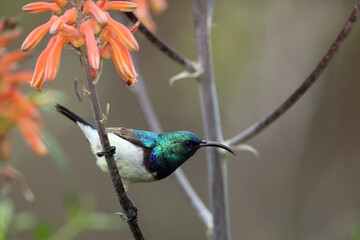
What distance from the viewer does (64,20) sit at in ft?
5.55

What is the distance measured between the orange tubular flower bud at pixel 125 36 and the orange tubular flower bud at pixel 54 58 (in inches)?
5.8

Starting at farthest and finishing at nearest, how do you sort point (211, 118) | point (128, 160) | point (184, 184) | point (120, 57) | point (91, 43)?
1. point (184, 184)
2. point (211, 118)
3. point (128, 160)
4. point (120, 57)
5. point (91, 43)

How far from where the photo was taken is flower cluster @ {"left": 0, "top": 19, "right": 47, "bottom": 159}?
2.71 meters

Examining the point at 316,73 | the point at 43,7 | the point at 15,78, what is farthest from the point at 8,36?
the point at 316,73

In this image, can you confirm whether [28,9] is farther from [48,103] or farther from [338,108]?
[338,108]

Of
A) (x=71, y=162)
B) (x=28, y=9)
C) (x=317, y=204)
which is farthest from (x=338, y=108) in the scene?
(x=28, y=9)

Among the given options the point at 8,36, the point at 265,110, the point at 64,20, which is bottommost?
the point at 64,20

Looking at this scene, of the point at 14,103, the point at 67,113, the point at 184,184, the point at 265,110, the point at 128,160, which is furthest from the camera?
the point at 265,110

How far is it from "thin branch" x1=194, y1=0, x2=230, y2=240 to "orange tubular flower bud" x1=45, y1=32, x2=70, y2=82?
96 cm

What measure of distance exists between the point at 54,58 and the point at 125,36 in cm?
23

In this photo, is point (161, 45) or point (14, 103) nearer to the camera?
point (161, 45)

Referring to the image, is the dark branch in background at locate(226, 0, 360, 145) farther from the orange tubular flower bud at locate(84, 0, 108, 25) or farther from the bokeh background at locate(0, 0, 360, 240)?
the bokeh background at locate(0, 0, 360, 240)

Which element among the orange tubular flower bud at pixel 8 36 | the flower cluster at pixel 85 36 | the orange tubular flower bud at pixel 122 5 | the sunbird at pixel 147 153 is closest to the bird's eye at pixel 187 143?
the sunbird at pixel 147 153

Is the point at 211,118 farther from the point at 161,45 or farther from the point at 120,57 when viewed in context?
the point at 120,57
